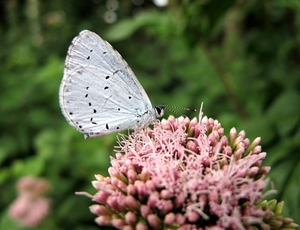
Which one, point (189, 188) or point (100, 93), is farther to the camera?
point (100, 93)

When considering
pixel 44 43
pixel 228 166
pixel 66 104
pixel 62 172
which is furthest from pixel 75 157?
pixel 44 43

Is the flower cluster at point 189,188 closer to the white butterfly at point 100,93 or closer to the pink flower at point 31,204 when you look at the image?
the white butterfly at point 100,93

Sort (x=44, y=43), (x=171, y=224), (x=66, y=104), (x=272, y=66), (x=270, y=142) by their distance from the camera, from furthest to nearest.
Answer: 1. (x=44, y=43)
2. (x=272, y=66)
3. (x=270, y=142)
4. (x=66, y=104)
5. (x=171, y=224)

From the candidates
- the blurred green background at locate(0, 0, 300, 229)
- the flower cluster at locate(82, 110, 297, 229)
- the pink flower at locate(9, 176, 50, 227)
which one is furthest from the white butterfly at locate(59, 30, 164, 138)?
the pink flower at locate(9, 176, 50, 227)

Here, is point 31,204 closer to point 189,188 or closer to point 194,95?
point 194,95

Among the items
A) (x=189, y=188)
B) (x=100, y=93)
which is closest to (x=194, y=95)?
(x=100, y=93)

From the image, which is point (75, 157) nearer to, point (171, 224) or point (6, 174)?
point (6, 174)
